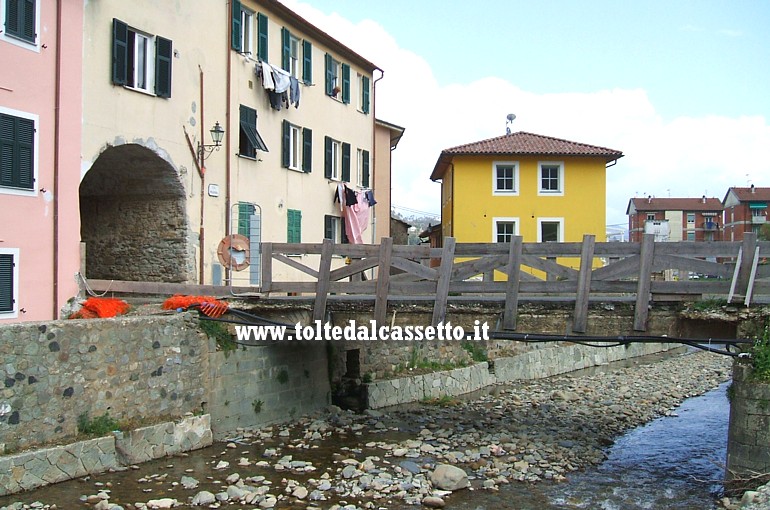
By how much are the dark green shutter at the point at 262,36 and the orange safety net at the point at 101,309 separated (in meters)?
10.1

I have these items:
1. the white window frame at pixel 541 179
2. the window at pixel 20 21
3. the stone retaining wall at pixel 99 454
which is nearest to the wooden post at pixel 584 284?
the stone retaining wall at pixel 99 454

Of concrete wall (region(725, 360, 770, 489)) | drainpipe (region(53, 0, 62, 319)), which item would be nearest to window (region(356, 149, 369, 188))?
drainpipe (region(53, 0, 62, 319))

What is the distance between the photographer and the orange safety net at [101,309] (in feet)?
43.9

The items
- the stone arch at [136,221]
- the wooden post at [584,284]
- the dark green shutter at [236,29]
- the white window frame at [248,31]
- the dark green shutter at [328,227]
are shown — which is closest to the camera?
the wooden post at [584,284]

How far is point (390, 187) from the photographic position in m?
31.6

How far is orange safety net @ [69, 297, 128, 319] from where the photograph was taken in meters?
13.4

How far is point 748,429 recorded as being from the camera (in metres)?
10.5

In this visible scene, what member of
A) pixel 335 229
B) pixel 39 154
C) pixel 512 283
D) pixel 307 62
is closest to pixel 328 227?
pixel 335 229

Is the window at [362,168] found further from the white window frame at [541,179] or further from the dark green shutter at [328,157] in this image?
the white window frame at [541,179]

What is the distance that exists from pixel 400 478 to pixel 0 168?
884 centimetres

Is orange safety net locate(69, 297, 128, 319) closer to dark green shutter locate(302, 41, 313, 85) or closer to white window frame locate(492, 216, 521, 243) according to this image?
dark green shutter locate(302, 41, 313, 85)

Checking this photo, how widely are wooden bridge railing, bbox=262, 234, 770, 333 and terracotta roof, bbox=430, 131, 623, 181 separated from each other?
18469 mm

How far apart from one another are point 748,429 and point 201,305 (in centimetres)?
912

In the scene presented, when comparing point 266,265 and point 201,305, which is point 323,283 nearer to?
point 266,265
